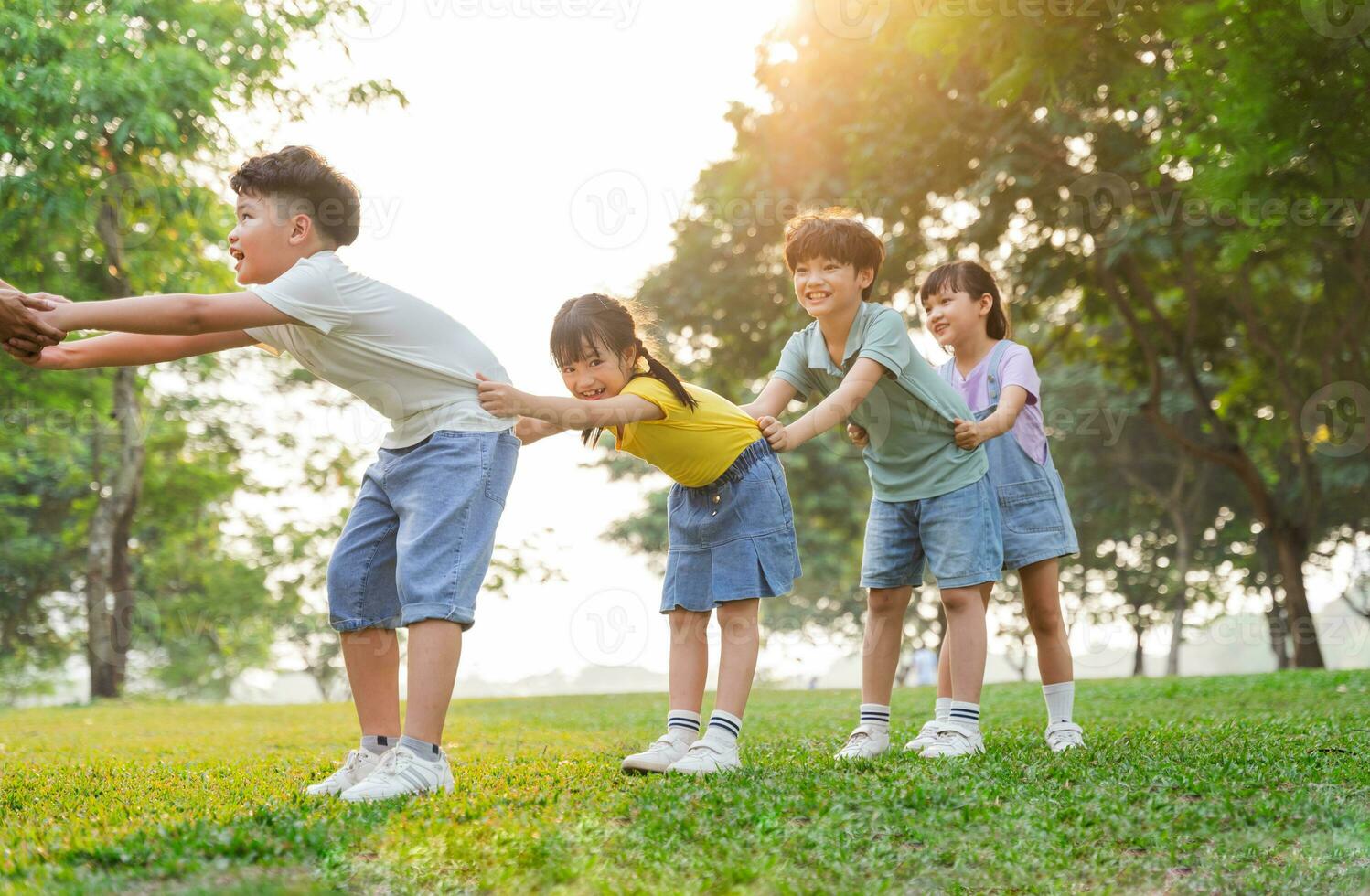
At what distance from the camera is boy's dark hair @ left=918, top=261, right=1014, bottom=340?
17.3 ft

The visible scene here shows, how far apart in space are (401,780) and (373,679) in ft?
1.80

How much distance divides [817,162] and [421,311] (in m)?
11.2

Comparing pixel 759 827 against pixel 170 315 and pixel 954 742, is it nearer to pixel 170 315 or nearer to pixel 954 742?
pixel 954 742

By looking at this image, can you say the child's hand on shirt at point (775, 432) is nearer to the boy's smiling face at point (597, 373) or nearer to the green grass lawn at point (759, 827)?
the boy's smiling face at point (597, 373)

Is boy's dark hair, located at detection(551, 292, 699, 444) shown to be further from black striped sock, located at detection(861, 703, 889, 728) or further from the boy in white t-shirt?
black striped sock, located at detection(861, 703, 889, 728)

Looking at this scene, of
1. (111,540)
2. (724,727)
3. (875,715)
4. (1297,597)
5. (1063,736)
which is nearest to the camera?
(724,727)

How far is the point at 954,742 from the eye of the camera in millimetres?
4527

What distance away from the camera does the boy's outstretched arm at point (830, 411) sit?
4.14m

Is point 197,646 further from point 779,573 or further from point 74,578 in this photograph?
point 779,573

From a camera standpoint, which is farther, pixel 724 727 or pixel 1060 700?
pixel 1060 700

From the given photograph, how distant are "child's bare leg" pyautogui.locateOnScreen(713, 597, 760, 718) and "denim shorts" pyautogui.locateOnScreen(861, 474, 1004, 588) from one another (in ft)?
2.42

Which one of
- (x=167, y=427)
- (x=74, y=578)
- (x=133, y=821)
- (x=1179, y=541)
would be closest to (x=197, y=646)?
(x=74, y=578)

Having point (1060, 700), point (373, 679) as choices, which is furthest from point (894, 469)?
point (373, 679)

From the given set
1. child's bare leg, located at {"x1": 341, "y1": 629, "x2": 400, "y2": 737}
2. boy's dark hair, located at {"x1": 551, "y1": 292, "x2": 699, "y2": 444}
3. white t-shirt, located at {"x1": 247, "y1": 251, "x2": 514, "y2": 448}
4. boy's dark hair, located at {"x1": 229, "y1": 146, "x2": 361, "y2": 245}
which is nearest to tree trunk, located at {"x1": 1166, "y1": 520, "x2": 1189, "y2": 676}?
boy's dark hair, located at {"x1": 551, "y1": 292, "x2": 699, "y2": 444}
